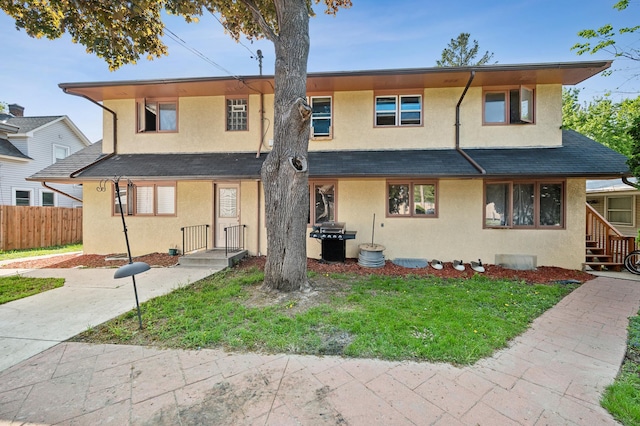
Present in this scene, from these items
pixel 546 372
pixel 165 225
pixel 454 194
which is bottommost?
pixel 546 372

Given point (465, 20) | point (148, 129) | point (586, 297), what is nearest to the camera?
point (586, 297)

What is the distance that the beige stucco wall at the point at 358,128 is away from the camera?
320 inches

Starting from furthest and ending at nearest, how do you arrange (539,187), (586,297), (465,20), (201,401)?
(465,20), (539,187), (586,297), (201,401)

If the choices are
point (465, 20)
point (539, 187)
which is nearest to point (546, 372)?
point (539, 187)

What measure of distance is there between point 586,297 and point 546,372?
3897 mm

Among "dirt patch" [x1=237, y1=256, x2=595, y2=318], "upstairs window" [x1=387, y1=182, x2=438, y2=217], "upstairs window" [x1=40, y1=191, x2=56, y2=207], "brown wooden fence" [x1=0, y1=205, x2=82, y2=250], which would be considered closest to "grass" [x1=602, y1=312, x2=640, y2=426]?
"dirt patch" [x1=237, y1=256, x2=595, y2=318]

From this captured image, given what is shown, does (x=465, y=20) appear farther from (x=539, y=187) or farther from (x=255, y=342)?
(x=255, y=342)

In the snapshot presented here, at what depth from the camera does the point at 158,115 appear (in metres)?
9.31

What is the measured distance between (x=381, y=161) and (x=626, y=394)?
6.41 metres

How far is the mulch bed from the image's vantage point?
688 centimetres

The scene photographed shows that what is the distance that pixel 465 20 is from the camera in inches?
400

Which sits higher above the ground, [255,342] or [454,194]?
[454,194]

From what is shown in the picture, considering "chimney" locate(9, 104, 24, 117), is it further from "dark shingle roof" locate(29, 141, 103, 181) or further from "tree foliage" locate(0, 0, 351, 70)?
"tree foliage" locate(0, 0, 351, 70)

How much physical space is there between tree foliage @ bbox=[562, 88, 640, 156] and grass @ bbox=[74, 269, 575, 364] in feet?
37.3
